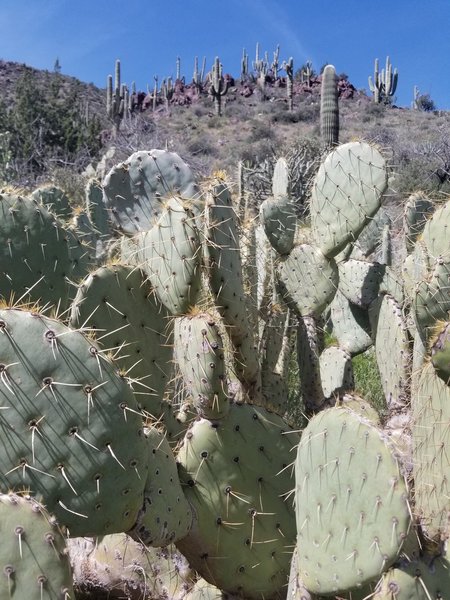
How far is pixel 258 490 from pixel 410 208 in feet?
7.97

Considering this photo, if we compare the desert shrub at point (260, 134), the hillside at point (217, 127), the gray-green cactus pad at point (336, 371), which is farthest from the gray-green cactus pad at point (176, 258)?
the desert shrub at point (260, 134)

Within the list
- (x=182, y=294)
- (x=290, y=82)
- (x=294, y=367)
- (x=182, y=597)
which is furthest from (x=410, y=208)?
(x=290, y=82)

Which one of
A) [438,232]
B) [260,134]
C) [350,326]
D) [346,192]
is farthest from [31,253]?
[260,134]

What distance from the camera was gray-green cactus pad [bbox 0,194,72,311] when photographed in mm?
2574

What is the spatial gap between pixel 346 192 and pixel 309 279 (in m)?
0.48

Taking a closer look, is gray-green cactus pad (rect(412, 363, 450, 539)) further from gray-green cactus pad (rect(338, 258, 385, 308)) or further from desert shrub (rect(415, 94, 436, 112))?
desert shrub (rect(415, 94, 436, 112))

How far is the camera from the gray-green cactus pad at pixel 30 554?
1.28m

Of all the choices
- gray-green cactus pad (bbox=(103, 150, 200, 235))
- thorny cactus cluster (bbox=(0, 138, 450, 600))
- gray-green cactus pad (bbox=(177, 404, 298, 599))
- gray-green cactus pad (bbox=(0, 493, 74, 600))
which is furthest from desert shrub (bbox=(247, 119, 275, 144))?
gray-green cactus pad (bbox=(0, 493, 74, 600))

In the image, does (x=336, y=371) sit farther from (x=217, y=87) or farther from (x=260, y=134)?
(x=217, y=87)

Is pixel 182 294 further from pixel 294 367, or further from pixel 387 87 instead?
pixel 387 87

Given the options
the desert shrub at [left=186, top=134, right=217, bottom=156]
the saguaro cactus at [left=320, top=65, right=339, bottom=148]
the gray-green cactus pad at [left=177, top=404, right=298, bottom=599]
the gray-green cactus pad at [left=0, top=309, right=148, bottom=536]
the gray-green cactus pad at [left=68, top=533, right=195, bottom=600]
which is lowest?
the gray-green cactus pad at [left=68, top=533, right=195, bottom=600]

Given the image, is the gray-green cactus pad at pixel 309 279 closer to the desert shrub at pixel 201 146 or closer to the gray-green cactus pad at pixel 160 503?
the gray-green cactus pad at pixel 160 503

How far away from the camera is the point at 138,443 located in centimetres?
162

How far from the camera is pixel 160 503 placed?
181 centimetres
